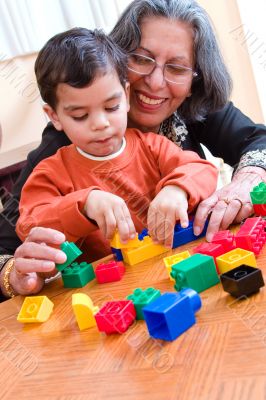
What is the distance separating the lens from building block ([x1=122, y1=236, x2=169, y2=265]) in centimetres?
87

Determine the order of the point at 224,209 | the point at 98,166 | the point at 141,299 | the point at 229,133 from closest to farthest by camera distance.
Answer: the point at 141,299 < the point at 224,209 < the point at 98,166 < the point at 229,133

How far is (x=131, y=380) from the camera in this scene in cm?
49

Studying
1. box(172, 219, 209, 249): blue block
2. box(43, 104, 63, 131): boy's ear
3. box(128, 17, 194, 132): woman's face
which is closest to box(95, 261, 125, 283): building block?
box(172, 219, 209, 249): blue block

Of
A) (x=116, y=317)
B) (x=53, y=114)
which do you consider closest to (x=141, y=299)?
(x=116, y=317)

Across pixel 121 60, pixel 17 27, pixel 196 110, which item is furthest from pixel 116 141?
pixel 17 27

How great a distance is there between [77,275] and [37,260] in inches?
3.1

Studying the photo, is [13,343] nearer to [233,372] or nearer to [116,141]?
[233,372]

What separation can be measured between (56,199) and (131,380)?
0.58 metres

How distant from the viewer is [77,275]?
0.83 m

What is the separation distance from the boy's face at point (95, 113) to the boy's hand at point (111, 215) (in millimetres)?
195

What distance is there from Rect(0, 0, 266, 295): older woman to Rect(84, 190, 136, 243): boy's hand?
0.28 metres

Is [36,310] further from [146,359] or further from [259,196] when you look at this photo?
[259,196]

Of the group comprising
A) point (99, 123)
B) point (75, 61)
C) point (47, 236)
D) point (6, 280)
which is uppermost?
point (75, 61)

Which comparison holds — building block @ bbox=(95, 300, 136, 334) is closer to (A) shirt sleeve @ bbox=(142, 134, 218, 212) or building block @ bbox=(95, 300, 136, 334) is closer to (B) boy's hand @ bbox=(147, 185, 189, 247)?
(B) boy's hand @ bbox=(147, 185, 189, 247)
